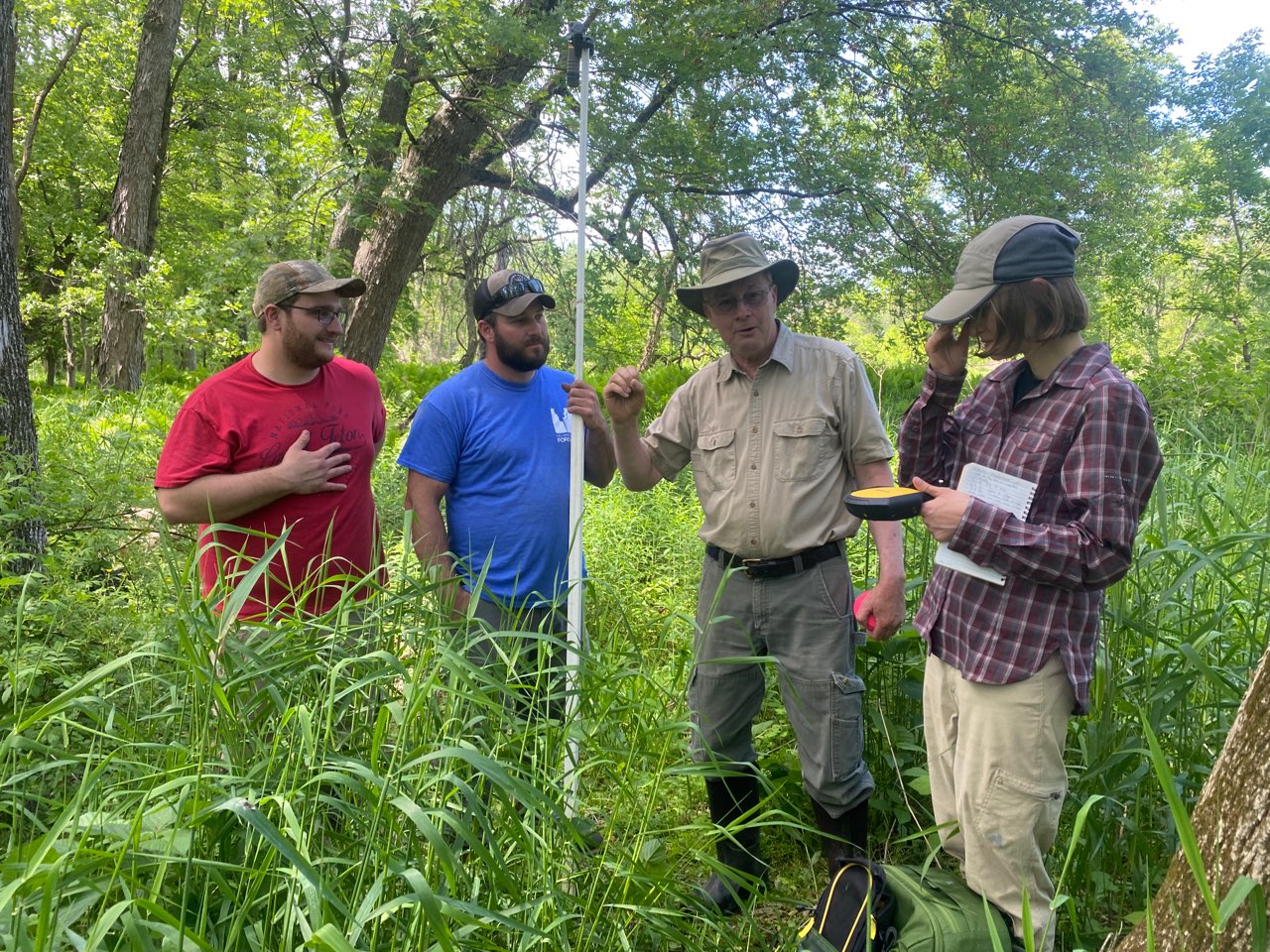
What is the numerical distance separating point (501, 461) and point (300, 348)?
0.73m

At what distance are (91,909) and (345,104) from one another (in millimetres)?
8292

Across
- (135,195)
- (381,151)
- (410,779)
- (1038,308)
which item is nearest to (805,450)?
(1038,308)

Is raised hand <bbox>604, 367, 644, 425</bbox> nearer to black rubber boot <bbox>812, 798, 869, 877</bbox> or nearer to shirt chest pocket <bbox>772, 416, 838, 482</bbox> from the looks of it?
shirt chest pocket <bbox>772, 416, 838, 482</bbox>

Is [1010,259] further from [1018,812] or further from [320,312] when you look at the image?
[320,312]

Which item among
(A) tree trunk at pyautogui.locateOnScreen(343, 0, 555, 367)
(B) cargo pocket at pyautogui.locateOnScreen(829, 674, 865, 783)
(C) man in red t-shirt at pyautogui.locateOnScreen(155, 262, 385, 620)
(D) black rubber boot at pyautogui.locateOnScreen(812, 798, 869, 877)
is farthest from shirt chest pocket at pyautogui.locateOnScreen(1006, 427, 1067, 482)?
(A) tree trunk at pyautogui.locateOnScreen(343, 0, 555, 367)

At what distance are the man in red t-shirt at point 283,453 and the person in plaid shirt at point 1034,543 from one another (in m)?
1.60

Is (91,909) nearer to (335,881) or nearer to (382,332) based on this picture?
(335,881)

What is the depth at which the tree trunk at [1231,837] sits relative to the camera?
120 cm

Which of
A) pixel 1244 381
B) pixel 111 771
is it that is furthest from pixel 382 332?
pixel 1244 381

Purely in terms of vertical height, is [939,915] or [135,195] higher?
[135,195]

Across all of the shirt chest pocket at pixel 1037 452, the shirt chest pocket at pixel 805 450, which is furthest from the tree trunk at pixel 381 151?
the shirt chest pocket at pixel 1037 452

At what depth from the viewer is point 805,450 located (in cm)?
246

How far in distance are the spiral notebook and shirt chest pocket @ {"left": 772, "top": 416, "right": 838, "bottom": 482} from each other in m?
0.63

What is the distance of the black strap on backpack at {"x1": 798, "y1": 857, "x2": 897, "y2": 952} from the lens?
1781 millimetres
